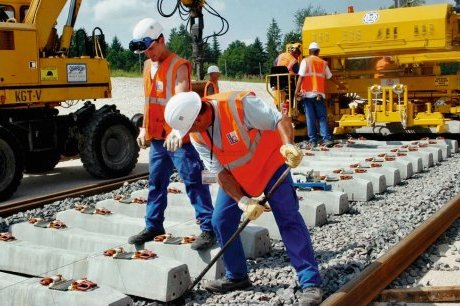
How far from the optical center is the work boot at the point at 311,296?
161 inches

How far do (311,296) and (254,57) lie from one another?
12083cm

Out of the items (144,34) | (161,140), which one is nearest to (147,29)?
(144,34)

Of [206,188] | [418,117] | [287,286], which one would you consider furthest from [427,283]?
[418,117]

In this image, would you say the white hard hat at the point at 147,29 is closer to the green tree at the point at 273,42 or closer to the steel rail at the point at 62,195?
the steel rail at the point at 62,195

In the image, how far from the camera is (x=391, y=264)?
4.82 metres

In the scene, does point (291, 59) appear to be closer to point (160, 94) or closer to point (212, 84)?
point (212, 84)

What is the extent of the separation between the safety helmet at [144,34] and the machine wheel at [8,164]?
13.7ft

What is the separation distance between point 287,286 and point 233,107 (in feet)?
4.68

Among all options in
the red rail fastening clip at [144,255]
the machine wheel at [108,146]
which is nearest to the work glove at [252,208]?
the red rail fastening clip at [144,255]

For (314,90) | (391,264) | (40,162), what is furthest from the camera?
(314,90)

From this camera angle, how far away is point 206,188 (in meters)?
5.41

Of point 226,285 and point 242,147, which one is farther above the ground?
point 242,147

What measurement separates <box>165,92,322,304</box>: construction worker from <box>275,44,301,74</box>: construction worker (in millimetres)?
9230

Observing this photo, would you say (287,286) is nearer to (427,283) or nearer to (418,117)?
(427,283)
